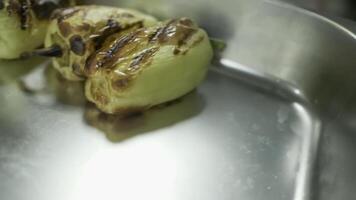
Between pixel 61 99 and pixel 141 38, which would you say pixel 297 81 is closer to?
pixel 141 38

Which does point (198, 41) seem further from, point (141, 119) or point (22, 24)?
point (22, 24)

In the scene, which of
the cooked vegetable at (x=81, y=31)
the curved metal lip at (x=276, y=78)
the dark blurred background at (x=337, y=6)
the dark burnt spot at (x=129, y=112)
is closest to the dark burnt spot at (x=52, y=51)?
the cooked vegetable at (x=81, y=31)

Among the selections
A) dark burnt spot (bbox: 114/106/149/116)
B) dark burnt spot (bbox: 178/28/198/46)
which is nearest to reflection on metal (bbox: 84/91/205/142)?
dark burnt spot (bbox: 114/106/149/116)

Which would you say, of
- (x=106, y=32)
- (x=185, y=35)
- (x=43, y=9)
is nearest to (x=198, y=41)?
(x=185, y=35)

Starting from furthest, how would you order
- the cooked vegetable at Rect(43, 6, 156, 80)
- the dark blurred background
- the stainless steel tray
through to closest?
1. the dark blurred background
2. the cooked vegetable at Rect(43, 6, 156, 80)
3. the stainless steel tray

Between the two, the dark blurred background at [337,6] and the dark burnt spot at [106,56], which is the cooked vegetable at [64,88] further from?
the dark blurred background at [337,6]

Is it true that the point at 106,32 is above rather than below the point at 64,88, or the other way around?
above

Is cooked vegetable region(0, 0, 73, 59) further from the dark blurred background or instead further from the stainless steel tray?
the dark blurred background
